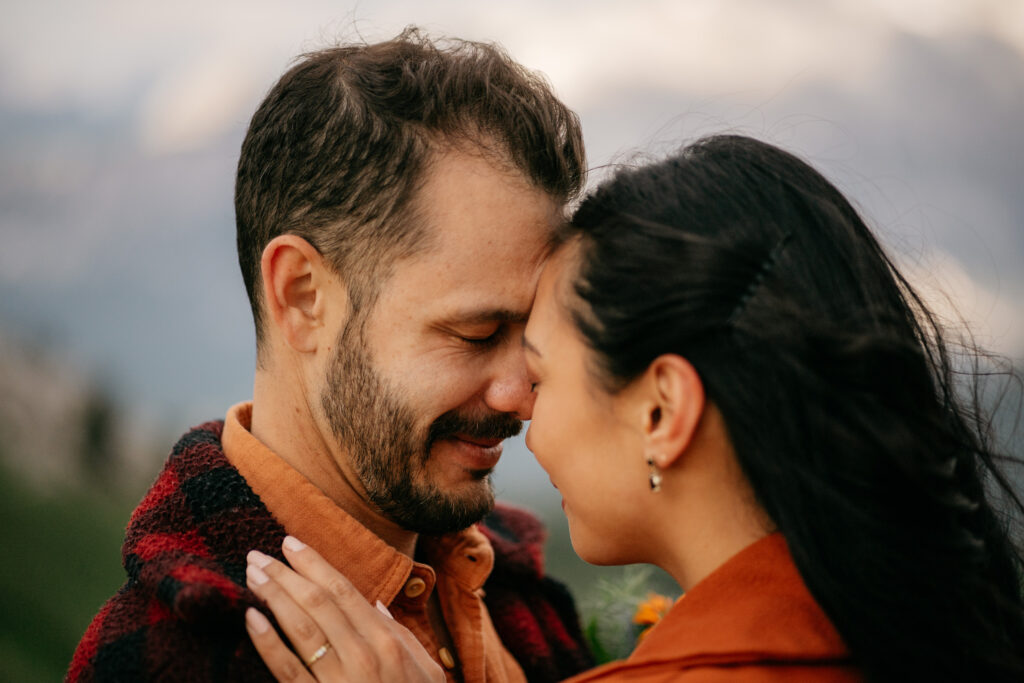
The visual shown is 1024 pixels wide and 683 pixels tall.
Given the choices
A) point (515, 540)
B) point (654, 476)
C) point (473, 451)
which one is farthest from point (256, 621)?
point (515, 540)

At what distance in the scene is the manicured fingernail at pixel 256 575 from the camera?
173 cm

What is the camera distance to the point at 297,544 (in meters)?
1.85

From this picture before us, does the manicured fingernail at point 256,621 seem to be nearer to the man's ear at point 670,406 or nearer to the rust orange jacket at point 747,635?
the rust orange jacket at point 747,635

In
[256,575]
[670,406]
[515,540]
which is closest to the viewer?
[670,406]

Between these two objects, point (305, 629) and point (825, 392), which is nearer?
point (825, 392)

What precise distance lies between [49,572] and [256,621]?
205cm

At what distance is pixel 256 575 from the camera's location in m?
1.74

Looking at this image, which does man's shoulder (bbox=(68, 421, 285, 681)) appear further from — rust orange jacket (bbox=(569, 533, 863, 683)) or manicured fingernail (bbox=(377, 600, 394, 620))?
rust orange jacket (bbox=(569, 533, 863, 683))

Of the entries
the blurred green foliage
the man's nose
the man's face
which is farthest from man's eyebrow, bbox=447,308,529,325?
the blurred green foliage

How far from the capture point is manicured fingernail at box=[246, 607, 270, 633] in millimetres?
1643

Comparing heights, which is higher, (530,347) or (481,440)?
(530,347)

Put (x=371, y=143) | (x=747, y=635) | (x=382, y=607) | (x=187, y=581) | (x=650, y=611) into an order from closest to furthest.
→ 1. (x=747, y=635)
2. (x=187, y=581)
3. (x=382, y=607)
4. (x=371, y=143)
5. (x=650, y=611)

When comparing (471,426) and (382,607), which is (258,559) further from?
(471,426)

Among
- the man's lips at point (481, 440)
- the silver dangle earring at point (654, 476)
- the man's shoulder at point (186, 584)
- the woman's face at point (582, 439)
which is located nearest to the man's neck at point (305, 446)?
the man's shoulder at point (186, 584)
